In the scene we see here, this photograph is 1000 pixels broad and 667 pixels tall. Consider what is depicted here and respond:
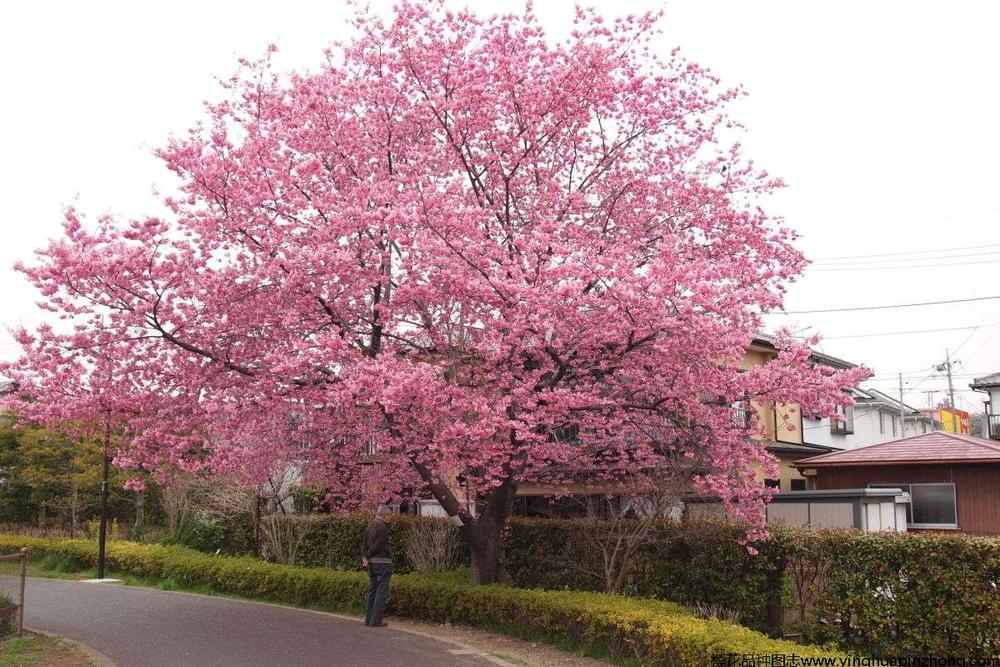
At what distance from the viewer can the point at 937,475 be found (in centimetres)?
2119

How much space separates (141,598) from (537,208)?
1062 cm

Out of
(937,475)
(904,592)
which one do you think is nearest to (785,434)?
(937,475)

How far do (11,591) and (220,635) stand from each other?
3073 millimetres

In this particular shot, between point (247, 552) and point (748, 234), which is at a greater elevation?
point (748, 234)

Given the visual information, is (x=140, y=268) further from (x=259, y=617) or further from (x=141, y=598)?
(x=141, y=598)

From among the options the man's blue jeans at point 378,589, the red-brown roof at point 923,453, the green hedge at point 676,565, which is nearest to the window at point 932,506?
the red-brown roof at point 923,453

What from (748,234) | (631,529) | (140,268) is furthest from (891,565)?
(140,268)

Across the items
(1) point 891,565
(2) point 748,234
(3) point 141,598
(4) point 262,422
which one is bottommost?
(3) point 141,598

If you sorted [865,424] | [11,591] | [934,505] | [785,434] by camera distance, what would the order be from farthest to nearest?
[865,424] < [785,434] < [934,505] < [11,591]

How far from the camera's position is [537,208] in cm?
1197

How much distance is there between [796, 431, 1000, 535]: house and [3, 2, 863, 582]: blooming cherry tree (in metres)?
10.9

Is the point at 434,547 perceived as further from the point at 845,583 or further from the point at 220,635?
the point at 845,583

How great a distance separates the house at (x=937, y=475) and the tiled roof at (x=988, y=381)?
1736cm

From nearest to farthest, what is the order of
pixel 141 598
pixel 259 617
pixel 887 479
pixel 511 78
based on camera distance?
pixel 511 78
pixel 259 617
pixel 141 598
pixel 887 479
